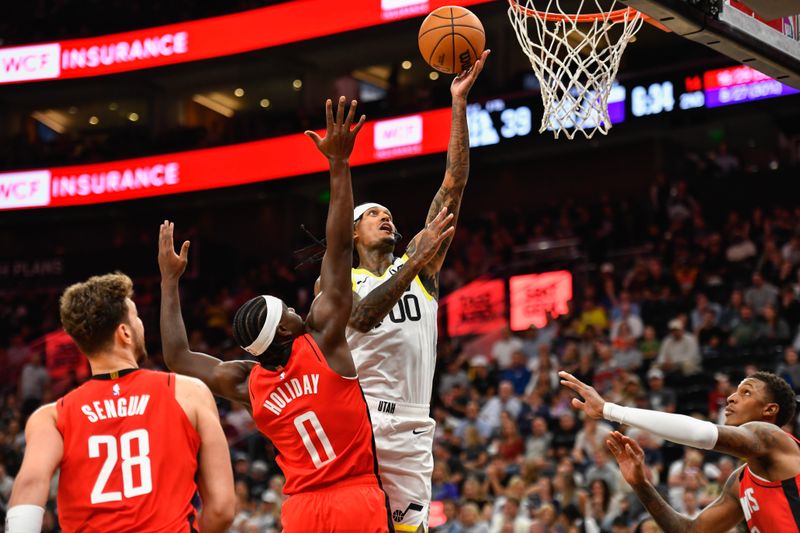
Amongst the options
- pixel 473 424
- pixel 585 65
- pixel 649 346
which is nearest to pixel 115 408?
pixel 585 65

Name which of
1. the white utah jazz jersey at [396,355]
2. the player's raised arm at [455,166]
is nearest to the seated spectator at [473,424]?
the player's raised arm at [455,166]

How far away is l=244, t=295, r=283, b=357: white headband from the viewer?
4406 millimetres

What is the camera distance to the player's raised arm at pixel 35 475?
3.42 metres

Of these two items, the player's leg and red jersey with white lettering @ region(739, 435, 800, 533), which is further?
the player's leg

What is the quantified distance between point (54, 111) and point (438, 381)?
15804 millimetres

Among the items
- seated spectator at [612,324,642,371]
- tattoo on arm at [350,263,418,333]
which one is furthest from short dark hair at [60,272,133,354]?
seated spectator at [612,324,642,371]

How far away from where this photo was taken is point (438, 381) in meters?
14.6

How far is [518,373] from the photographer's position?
13.3m

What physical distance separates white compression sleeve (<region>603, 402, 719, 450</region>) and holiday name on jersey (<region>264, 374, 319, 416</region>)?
1.29 m

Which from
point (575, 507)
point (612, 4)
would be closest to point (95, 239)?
point (575, 507)

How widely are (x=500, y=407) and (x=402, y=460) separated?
7566 millimetres

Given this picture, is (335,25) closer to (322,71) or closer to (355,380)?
(322,71)

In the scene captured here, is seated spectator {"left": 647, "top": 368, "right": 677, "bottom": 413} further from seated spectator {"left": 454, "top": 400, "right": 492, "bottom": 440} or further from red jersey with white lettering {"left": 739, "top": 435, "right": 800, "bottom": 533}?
red jersey with white lettering {"left": 739, "top": 435, "right": 800, "bottom": 533}

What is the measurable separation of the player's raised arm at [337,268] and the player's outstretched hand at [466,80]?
1.20 meters
